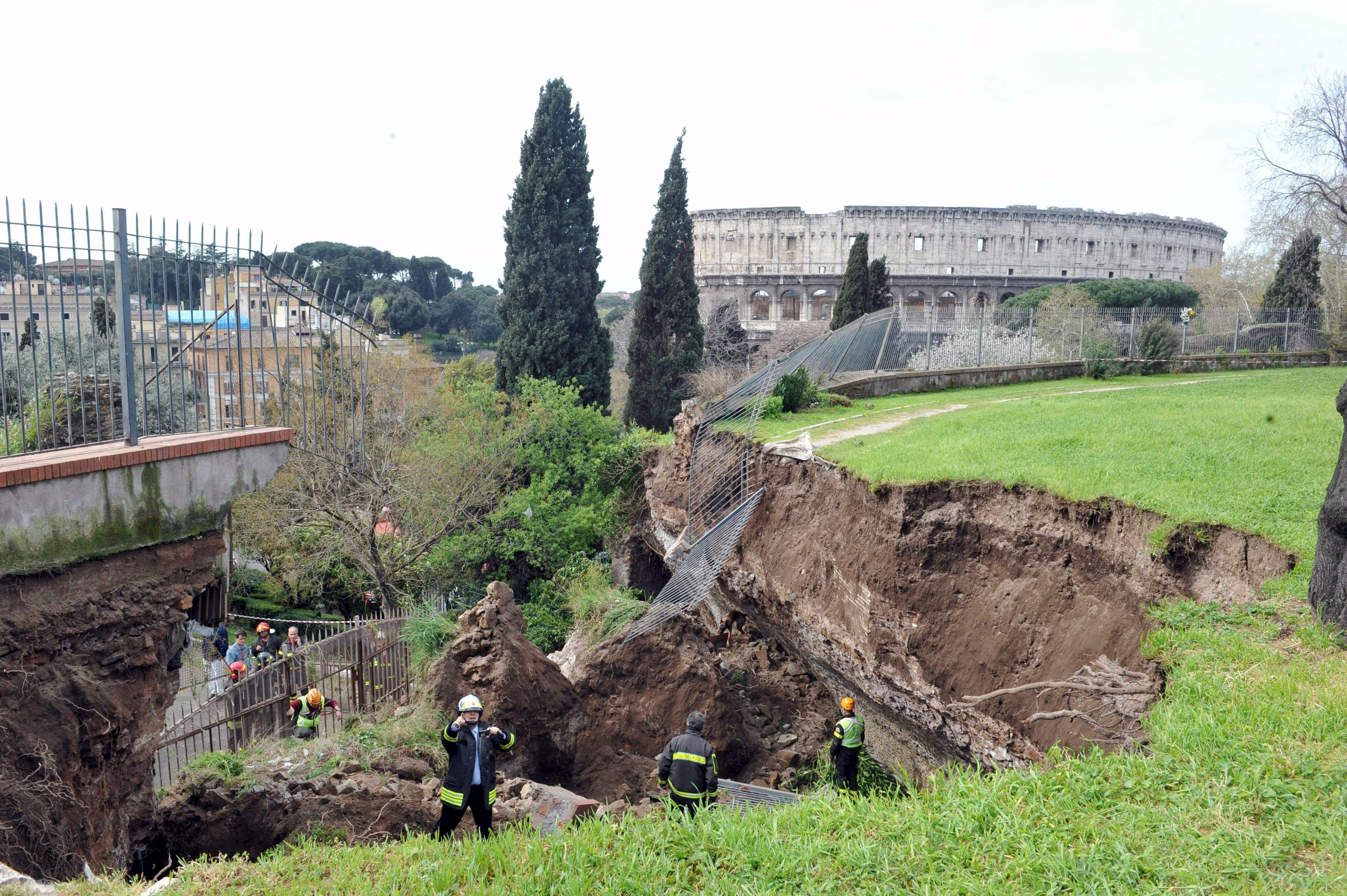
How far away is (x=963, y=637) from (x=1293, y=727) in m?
4.43

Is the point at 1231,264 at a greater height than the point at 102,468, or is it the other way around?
the point at 1231,264

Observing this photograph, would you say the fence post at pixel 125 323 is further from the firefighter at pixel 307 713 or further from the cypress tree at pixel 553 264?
the cypress tree at pixel 553 264

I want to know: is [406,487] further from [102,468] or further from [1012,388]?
[1012,388]

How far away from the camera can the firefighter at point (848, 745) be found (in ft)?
28.4

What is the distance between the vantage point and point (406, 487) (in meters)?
16.6

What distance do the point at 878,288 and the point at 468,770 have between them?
98.3 feet

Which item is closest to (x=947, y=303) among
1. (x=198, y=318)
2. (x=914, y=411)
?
(x=914, y=411)

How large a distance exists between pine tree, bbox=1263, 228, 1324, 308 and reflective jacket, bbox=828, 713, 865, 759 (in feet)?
87.8

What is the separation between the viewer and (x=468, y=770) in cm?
624

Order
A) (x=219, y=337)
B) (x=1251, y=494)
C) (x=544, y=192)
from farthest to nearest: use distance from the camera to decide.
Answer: (x=544, y=192), (x=1251, y=494), (x=219, y=337)

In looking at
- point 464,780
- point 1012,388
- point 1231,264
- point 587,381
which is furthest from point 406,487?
point 1231,264

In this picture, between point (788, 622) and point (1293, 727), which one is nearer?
point (1293, 727)

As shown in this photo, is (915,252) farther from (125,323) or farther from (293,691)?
(125,323)

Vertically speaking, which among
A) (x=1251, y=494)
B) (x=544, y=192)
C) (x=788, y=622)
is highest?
(x=544, y=192)
